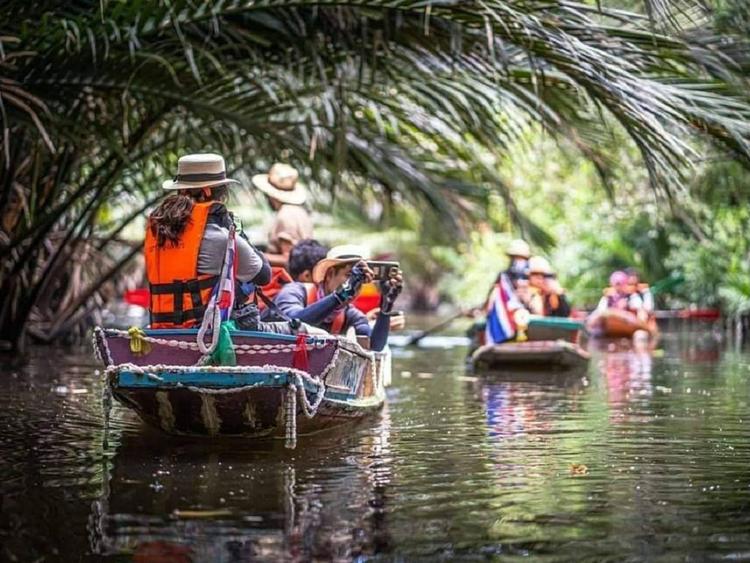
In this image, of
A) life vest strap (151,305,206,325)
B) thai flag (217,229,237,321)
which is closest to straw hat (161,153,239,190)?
thai flag (217,229,237,321)

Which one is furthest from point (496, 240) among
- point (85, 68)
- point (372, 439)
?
point (372, 439)

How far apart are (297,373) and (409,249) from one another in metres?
33.3

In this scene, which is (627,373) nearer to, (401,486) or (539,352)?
(539,352)

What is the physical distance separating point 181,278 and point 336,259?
75.2 inches

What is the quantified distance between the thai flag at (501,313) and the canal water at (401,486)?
4184 millimetres

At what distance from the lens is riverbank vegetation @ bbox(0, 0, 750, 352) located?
9914 mm

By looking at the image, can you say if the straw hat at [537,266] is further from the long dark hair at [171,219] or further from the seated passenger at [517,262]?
the long dark hair at [171,219]

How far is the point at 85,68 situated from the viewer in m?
11.2

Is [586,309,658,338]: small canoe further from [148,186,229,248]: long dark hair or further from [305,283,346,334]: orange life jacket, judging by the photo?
[148,186,229,248]: long dark hair

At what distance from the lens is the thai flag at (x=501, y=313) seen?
14914 mm

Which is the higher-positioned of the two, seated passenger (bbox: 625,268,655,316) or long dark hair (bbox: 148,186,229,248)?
long dark hair (bbox: 148,186,229,248)

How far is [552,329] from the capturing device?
15.0 meters

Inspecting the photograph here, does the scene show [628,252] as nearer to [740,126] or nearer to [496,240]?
[496,240]

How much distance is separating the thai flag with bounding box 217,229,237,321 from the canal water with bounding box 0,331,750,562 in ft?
2.55
